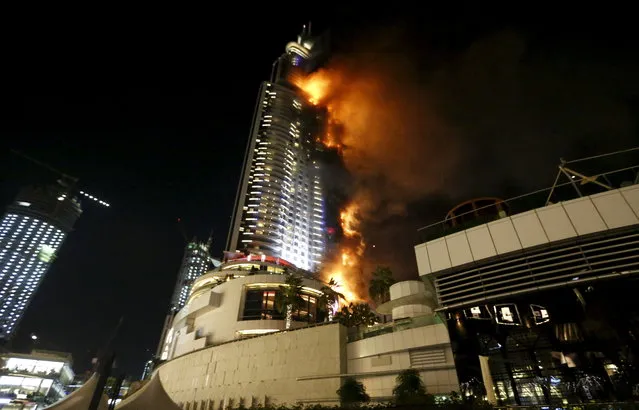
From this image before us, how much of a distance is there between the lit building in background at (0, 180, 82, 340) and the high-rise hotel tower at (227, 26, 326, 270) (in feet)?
421

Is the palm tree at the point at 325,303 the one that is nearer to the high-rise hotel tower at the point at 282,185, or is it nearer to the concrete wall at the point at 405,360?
the concrete wall at the point at 405,360

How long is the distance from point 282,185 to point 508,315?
95.0 metres

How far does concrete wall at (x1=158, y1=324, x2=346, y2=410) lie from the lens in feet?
91.7

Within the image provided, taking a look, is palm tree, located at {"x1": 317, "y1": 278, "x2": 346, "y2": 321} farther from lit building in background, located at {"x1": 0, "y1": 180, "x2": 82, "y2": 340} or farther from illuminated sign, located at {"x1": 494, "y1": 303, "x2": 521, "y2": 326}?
lit building in background, located at {"x1": 0, "y1": 180, "x2": 82, "y2": 340}

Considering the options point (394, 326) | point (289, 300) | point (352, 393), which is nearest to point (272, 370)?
point (352, 393)

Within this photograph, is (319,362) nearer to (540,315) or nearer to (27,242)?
(540,315)

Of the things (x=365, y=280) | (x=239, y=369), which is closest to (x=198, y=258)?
(x=365, y=280)

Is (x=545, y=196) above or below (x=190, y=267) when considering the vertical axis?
below

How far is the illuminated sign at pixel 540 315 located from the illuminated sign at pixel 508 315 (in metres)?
0.85

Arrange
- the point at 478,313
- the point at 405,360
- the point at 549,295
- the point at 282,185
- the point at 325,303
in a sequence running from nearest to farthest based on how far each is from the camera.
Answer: the point at 549,295 < the point at 478,313 < the point at 405,360 < the point at 325,303 < the point at 282,185

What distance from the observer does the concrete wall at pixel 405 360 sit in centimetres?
2161

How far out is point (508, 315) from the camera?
61.5 feet

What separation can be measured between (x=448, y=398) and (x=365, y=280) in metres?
86.6

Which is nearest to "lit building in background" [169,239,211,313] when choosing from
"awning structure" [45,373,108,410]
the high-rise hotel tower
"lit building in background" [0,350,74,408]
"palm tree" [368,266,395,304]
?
"lit building in background" [0,350,74,408]
